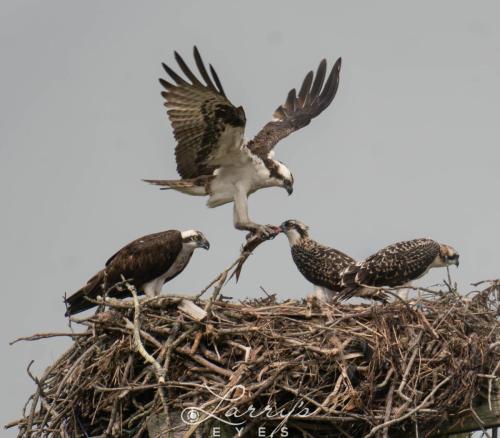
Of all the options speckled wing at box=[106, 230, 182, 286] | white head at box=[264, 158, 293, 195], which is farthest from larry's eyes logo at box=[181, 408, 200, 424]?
white head at box=[264, 158, 293, 195]

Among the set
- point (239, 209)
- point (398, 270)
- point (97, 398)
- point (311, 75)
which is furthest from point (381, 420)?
point (311, 75)

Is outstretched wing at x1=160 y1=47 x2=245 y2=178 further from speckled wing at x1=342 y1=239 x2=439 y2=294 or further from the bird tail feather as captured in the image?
speckled wing at x1=342 y1=239 x2=439 y2=294

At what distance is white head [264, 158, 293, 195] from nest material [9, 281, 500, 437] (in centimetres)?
300

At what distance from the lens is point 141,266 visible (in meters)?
8.57

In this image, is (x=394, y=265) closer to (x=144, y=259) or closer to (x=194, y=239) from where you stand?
(x=194, y=239)

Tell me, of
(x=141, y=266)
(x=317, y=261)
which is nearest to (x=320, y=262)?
(x=317, y=261)

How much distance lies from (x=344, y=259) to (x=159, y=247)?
161cm

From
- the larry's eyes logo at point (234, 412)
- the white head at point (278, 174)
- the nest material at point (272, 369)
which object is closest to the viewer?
the larry's eyes logo at point (234, 412)

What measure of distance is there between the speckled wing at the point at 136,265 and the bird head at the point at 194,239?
0.17 meters

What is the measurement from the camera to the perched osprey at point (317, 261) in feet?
27.5

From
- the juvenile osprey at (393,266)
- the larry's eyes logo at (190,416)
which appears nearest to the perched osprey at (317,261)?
the juvenile osprey at (393,266)

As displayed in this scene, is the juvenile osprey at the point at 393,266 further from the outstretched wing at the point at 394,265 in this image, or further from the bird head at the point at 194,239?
the bird head at the point at 194,239

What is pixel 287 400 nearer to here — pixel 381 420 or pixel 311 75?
pixel 381 420

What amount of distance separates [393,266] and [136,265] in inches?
86.4
